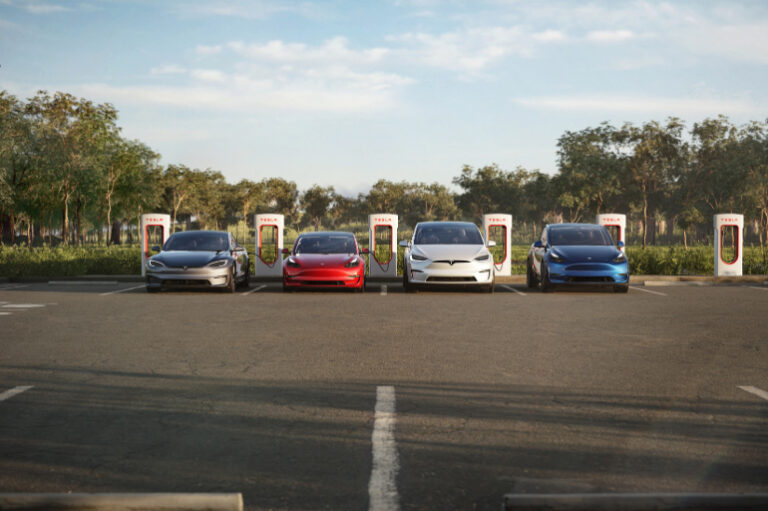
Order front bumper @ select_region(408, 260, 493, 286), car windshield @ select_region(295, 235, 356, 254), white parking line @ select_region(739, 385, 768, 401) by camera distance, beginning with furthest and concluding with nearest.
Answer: car windshield @ select_region(295, 235, 356, 254) < front bumper @ select_region(408, 260, 493, 286) < white parking line @ select_region(739, 385, 768, 401)

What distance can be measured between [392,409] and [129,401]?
7.06ft

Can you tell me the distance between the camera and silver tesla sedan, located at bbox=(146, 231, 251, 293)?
55.1 ft

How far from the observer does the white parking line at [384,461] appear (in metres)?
3.77

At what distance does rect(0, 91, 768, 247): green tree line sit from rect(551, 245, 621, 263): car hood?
30893mm

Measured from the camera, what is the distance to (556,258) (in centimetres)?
1716

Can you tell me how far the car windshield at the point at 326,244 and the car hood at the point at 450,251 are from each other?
1.80 m

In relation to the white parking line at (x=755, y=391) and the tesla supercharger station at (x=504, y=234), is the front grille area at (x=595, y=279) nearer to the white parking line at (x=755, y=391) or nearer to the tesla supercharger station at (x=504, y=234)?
the tesla supercharger station at (x=504, y=234)

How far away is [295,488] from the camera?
3.95m

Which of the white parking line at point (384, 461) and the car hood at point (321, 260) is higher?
the car hood at point (321, 260)

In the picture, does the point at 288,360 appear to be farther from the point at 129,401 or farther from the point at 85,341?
the point at 85,341

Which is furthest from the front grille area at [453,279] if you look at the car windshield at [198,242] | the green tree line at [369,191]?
the green tree line at [369,191]

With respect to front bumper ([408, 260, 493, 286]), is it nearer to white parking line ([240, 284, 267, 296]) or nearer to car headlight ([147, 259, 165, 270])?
white parking line ([240, 284, 267, 296])

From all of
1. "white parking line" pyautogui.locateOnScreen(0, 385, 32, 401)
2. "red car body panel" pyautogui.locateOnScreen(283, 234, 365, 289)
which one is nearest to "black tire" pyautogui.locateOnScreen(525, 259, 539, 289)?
"red car body panel" pyautogui.locateOnScreen(283, 234, 365, 289)

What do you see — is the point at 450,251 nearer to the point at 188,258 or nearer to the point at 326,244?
the point at 326,244
